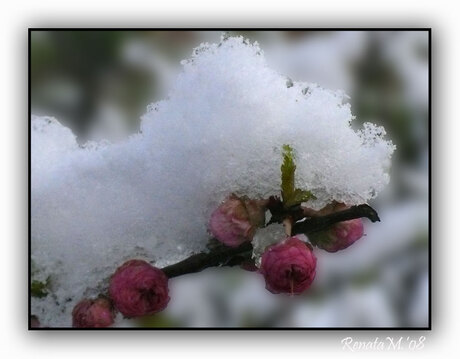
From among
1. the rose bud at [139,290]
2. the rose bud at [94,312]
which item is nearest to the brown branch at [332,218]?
the rose bud at [139,290]

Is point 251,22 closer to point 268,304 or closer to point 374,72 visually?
point 374,72

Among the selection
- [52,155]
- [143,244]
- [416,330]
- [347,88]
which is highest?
[347,88]

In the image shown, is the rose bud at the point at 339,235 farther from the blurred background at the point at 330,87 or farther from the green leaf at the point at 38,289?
the green leaf at the point at 38,289

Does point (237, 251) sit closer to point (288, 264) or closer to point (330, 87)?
point (288, 264)

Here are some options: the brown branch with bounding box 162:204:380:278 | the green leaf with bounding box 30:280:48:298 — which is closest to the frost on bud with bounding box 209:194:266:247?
the brown branch with bounding box 162:204:380:278

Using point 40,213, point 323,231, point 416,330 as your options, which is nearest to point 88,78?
point 40,213

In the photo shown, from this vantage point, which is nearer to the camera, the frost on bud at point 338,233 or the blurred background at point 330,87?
the frost on bud at point 338,233
